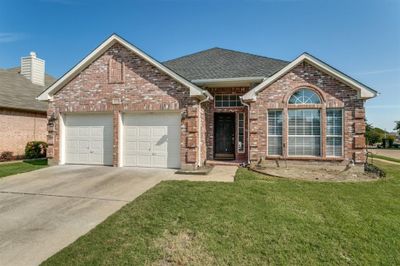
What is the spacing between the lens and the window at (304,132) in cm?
1033

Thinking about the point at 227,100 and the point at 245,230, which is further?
the point at 227,100

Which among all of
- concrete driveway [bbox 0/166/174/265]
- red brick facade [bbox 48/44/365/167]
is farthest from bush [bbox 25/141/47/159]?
concrete driveway [bbox 0/166/174/265]

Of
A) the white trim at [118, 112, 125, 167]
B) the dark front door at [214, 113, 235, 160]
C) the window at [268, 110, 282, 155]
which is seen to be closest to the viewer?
the window at [268, 110, 282, 155]

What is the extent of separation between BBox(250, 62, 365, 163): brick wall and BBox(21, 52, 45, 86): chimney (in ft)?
61.8

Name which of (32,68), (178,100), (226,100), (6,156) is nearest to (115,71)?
(178,100)

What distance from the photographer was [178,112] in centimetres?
1038

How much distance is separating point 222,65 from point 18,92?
45.9ft

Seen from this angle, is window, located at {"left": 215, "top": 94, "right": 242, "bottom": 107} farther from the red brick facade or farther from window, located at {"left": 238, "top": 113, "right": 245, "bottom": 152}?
the red brick facade

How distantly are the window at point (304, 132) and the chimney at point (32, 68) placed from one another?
66.7ft

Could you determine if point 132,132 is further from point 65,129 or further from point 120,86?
point 65,129

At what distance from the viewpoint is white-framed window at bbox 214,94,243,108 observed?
12453 millimetres

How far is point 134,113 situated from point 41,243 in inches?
286

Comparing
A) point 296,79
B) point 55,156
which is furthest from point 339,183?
point 55,156

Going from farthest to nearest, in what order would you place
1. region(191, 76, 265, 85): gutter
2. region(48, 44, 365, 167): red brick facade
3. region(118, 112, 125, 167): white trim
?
region(191, 76, 265, 85): gutter → region(118, 112, 125, 167): white trim → region(48, 44, 365, 167): red brick facade
